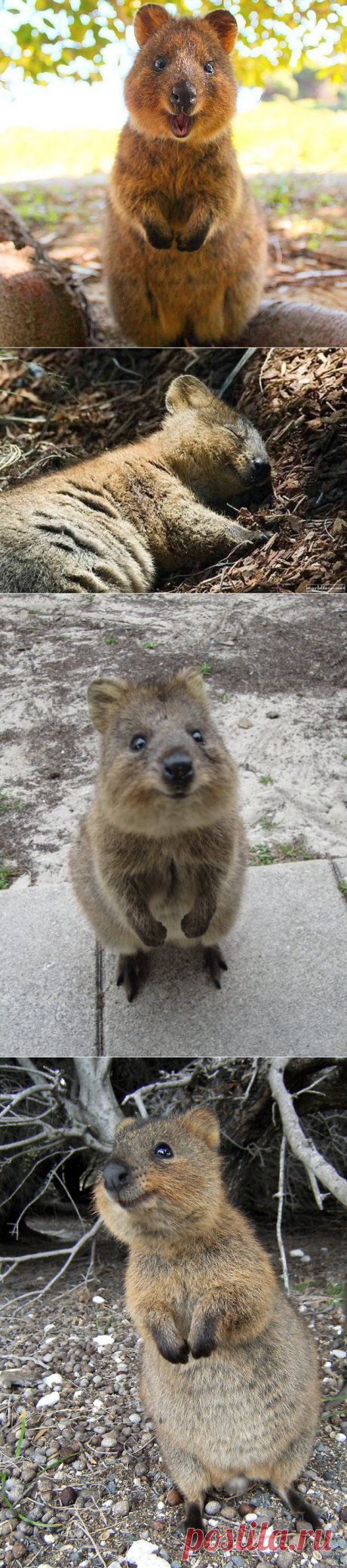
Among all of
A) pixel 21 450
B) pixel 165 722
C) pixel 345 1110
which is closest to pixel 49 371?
pixel 21 450

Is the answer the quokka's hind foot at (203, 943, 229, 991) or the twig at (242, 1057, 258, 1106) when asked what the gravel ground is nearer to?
the twig at (242, 1057, 258, 1106)

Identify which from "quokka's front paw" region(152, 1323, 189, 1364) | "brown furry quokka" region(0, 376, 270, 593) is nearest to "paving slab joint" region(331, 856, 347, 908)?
"brown furry quokka" region(0, 376, 270, 593)

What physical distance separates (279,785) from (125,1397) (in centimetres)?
144

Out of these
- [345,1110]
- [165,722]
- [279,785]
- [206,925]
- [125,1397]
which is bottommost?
[125,1397]

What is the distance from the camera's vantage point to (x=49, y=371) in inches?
84.0

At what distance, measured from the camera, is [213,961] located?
2.19 m

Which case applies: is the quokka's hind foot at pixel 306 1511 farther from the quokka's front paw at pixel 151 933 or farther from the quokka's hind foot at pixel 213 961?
the quokka's front paw at pixel 151 933

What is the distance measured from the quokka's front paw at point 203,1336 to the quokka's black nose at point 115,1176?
0.36 m

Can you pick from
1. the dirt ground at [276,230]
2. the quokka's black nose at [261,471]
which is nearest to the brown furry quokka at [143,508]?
the quokka's black nose at [261,471]

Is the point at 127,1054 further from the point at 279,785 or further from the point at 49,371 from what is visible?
the point at 49,371

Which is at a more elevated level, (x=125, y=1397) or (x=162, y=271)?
(x=162, y=271)

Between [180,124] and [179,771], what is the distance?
1177 mm

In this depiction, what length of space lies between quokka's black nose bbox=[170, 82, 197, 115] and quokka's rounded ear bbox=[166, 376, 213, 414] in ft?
1.52

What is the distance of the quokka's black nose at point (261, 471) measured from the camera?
2.02 meters
